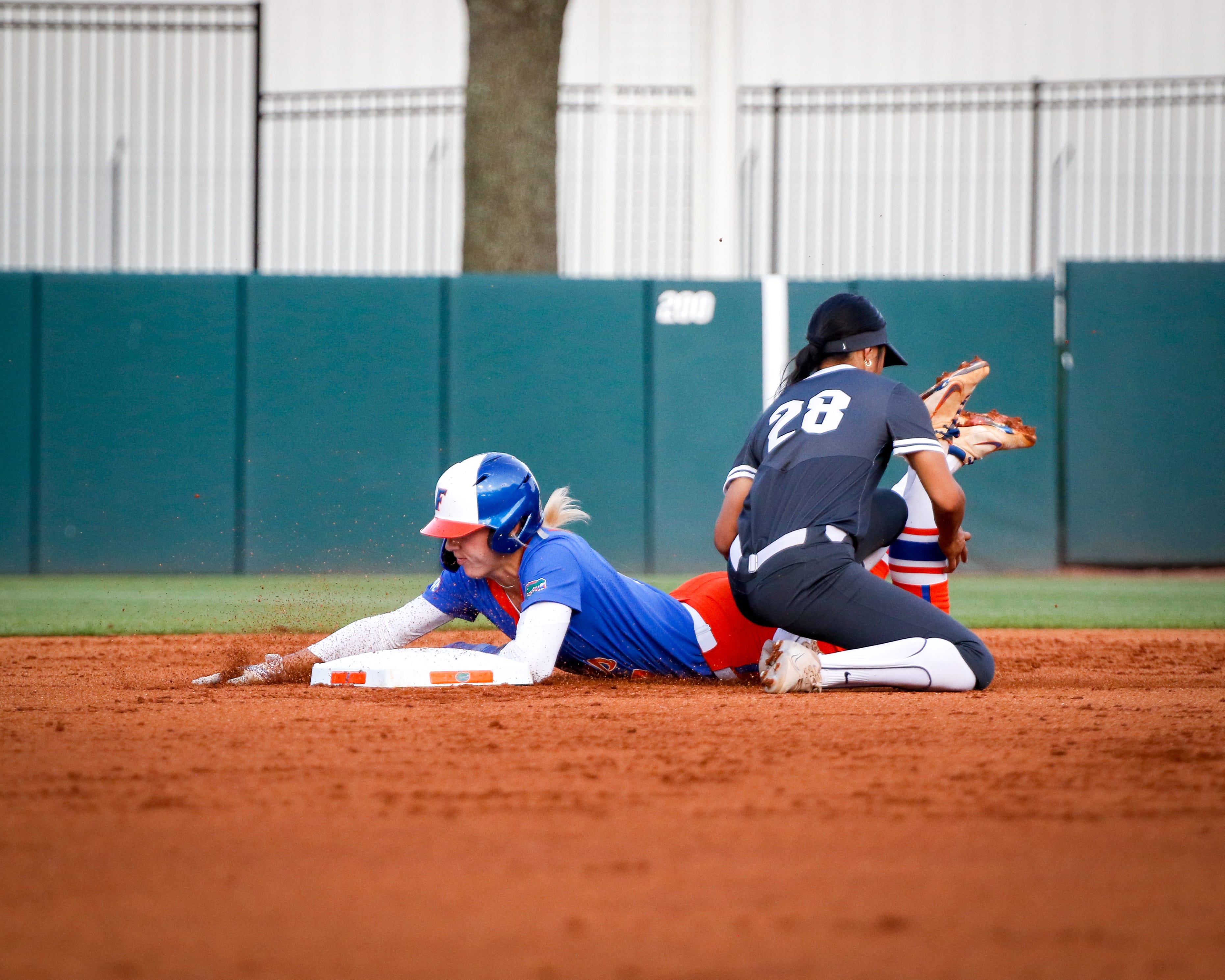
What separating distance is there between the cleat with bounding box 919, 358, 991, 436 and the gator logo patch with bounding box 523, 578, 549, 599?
176 cm

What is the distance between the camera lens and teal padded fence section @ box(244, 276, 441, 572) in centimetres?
1128

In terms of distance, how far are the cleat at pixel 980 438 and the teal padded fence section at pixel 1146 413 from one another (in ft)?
24.7

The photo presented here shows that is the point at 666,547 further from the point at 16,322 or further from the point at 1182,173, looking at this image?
the point at 1182,173

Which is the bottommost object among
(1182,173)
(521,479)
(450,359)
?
(521,479)

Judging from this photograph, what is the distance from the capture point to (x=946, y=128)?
14.2 m

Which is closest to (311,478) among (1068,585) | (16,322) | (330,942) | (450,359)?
(450,359)

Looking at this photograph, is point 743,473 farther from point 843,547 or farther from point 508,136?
point 508,136

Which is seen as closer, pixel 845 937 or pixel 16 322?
pixel 845 937

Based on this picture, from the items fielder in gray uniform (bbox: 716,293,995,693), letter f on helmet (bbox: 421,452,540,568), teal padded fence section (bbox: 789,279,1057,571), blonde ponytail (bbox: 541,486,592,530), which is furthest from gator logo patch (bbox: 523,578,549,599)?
teal padded fence section (bbox: 789,279,1057,571)

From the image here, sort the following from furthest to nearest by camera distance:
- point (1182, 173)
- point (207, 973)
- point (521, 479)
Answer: point (1182, 173) → point (521, 479) → point (207, 973)

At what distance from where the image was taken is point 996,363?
474 inches

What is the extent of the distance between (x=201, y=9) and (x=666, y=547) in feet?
24.3

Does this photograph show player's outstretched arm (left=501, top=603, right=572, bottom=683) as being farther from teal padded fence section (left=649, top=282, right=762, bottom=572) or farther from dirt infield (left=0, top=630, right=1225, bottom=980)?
teal padded fence section (left=649, top=282, right=762, bottom=572)

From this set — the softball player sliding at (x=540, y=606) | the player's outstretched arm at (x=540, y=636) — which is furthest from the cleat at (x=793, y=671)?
the player's outstretched arm at (x=540, y=636)
